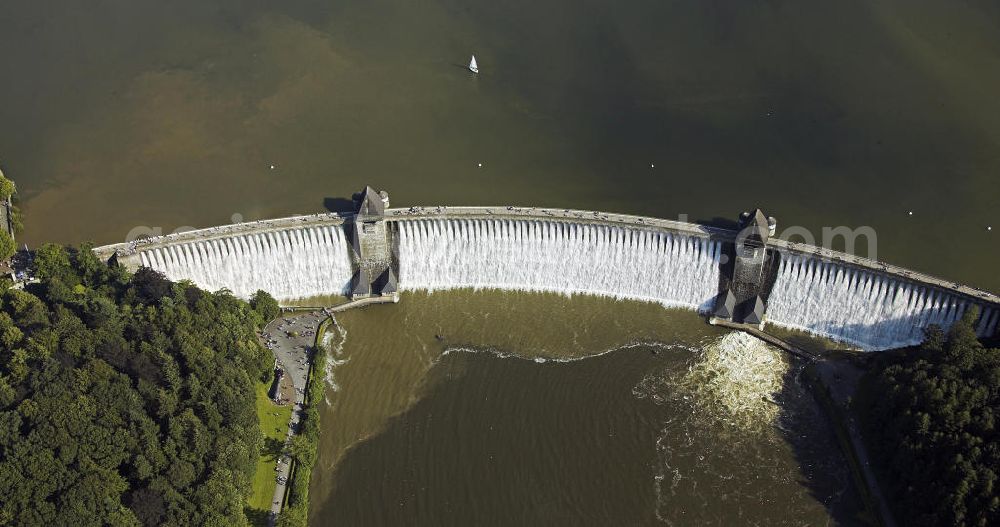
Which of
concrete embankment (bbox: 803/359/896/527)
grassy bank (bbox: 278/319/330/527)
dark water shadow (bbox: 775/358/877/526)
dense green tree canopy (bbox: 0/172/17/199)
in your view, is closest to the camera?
grassy bank (bbox: 278/319/330/527)

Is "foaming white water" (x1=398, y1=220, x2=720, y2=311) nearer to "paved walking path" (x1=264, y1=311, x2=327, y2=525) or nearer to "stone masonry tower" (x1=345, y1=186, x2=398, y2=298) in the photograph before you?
"stone masonry tower" (x1=345, y1=186, x2=398, y2=298)

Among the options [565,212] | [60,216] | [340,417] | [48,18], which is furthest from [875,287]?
[48,18]

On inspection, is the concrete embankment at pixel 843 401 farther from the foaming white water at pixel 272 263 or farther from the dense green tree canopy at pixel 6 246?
the dense green tree canopy at pixel 6 246

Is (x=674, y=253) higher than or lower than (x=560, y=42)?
lower

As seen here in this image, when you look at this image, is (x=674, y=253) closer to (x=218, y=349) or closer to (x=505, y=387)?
(x=505, y=387)

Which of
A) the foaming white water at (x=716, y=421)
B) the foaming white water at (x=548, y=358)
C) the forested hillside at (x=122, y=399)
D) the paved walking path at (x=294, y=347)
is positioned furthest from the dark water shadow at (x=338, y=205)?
the foaming white water at (x=716, y=421)

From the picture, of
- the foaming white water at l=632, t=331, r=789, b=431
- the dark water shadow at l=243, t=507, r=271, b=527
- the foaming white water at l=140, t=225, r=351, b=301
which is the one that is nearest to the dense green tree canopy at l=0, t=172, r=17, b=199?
the foaming white water at l=140, t=225, r=351, b=301

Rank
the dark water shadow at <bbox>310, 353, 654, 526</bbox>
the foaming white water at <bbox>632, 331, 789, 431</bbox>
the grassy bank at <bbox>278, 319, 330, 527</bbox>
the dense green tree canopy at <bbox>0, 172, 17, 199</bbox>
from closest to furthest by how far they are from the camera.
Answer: the grassy bank at <bbox>278, 319, 330, 527</bbox>
the dark water shadow at <bbox>310, 353, 654, 526</bbox>
the foaming white water at <bbox>632, 331, 789, 431</bbox>
the dense green tree canopy at <bbox>0, 172, 17, 199</bbox>
